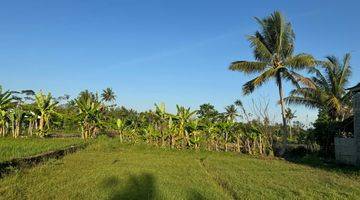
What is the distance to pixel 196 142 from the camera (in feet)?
88.0

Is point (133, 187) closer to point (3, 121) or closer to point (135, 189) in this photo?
point (135, 189)

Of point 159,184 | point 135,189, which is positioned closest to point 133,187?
point 135,189

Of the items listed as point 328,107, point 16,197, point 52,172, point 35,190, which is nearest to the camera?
point 16,197

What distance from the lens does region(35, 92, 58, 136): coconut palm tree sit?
2888cm

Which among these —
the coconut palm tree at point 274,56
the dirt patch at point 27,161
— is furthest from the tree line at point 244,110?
the dirt patch at point 27,161

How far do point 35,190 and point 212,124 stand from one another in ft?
62.2

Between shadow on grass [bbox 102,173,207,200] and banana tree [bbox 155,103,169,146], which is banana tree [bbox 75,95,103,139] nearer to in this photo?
banana tree [bbox 155,103,169,146]

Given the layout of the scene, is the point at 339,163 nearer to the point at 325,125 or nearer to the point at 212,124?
the point at 325,125

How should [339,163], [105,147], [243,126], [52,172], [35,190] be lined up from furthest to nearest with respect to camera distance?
[243,126], [105,147], [339,163], [52,172], [35,190]

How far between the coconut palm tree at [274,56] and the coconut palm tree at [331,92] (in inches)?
108

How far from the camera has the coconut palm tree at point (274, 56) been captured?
86.4 feet

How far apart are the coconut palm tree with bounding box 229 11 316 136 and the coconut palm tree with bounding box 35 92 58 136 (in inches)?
501

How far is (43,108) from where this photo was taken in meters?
29.3

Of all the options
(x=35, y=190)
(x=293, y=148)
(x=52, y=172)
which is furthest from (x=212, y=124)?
(x=35, y=190)
